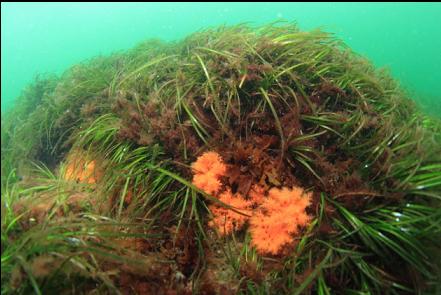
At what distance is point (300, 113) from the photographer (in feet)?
11.8

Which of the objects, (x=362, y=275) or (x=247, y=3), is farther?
(x=247, y=3)

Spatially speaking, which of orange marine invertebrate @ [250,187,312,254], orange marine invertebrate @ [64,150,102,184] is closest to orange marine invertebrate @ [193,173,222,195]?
orange marine invertebrate @ [250,187,312,254]

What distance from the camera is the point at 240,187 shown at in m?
3.21

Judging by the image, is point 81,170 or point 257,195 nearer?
point 257,195

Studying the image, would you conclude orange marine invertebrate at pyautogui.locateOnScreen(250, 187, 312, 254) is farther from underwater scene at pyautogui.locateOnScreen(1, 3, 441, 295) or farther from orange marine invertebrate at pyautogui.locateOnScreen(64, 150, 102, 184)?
orange marine invertebrate at pyautogui.locateOnScreen(64, 150, 102, 184)

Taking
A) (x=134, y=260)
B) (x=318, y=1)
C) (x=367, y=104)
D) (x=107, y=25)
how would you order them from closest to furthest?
(x=134, y=260), (x=367, y=104), (x=107, y=25), (x=318, y=1)

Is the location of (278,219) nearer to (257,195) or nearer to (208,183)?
(257,195)

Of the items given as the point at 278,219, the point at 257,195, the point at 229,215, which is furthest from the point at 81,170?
the point at 278,219

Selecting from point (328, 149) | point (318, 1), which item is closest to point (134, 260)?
point (328, 149)

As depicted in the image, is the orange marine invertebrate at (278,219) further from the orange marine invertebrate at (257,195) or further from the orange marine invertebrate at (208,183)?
the orange marine invertebrate at (208,183)

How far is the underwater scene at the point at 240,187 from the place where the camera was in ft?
7.85

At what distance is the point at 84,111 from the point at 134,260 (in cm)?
344

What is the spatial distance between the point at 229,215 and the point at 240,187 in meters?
0.34

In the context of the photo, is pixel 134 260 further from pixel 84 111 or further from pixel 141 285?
pixel 84 111
